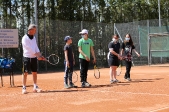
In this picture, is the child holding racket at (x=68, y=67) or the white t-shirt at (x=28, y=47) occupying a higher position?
the white t-shirt at (x=28, y=47)

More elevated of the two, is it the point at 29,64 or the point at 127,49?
the point at 127,49

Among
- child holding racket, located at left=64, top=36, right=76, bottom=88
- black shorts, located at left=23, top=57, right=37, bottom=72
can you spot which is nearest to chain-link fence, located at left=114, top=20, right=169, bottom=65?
child holding racket, located at left=64, top=36, right=76, bottom=88

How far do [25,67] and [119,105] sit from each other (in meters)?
3.45

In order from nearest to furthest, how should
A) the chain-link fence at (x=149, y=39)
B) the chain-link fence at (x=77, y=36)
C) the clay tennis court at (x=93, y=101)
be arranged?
the clay tennis court at (x=93, y=101) → the chain-link fence at (x=77, y=36) → the chain-link fence at (x=149, y=39)

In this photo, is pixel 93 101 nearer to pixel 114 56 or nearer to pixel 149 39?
pixel 114 56

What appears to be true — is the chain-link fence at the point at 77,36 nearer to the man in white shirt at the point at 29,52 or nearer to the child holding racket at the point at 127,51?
the child holding racket at the point at 127,51

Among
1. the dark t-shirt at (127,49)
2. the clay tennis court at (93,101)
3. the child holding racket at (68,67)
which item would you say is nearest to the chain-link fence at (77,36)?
the dark t-shirt at (127,49)

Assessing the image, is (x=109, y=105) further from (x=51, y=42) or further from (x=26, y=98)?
(x=51, y=42)

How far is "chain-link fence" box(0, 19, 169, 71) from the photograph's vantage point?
23.4 metres

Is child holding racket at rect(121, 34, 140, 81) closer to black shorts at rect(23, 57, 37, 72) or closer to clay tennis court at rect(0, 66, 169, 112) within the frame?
clay tennis court at rect(0, 66, 169, 112)

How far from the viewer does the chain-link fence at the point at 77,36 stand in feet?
76.9

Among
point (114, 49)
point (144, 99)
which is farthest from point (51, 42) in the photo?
point (144, 99)

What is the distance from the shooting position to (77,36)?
24.8 m

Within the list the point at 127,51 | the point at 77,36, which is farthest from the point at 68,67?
the point at 77,36
